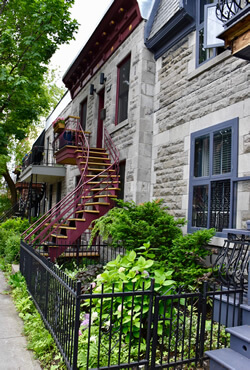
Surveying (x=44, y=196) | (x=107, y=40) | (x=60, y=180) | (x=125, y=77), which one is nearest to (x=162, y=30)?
(x=125, y=77)

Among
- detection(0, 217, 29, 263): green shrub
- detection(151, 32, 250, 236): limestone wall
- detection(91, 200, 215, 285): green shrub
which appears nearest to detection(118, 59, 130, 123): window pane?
detection(151, 32, 250, 236): limestone wall

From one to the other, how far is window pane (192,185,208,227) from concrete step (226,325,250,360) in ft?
8.84

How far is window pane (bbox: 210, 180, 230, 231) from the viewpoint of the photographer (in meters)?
5.53

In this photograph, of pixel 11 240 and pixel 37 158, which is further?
pixel 37 158

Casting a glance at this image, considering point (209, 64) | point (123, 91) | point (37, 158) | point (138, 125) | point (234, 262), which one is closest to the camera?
point (234, 262)

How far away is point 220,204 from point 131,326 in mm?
3039

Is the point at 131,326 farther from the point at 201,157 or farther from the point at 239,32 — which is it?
the point at 201,157

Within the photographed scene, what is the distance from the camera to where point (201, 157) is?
20.9 ft

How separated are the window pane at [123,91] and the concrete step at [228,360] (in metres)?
7.09

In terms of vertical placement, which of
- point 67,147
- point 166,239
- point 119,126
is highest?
point 119,126

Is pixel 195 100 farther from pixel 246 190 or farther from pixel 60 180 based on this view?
pixel 60 180

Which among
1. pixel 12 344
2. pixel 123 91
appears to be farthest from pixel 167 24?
pixel 12 344

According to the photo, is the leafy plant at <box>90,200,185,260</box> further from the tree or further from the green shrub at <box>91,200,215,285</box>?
the tree

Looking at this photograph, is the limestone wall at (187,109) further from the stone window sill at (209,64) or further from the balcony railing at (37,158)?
the balcony railing at (37,158)
